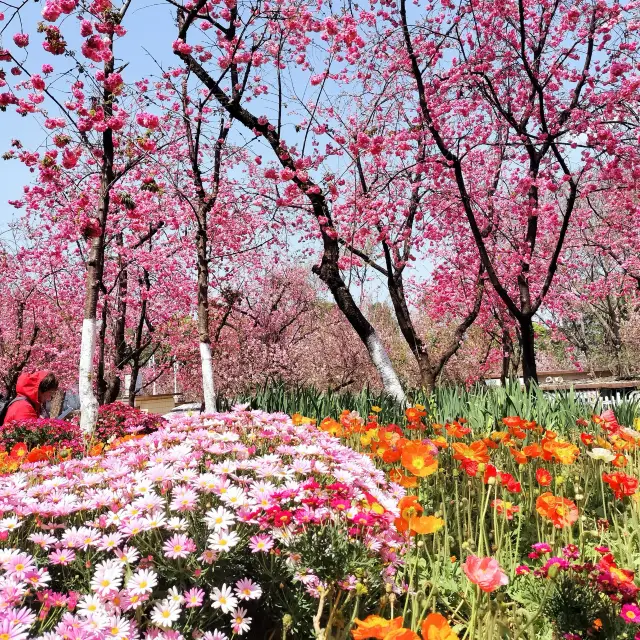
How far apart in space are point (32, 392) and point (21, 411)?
28cm

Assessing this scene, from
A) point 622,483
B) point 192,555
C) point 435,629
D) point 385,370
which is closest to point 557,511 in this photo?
point 622,483

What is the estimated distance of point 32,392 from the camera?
6688mm

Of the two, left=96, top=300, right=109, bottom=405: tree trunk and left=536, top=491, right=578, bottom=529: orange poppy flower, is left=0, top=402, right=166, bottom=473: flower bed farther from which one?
left=96, top=300, right=109, bottom=405: tree trunk

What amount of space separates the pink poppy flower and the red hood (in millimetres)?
6457

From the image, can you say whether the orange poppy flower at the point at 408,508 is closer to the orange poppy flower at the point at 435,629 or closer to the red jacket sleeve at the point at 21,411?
the orange poppy flower at the point at 435,629

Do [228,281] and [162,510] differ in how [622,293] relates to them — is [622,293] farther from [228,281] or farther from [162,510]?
[162,510]

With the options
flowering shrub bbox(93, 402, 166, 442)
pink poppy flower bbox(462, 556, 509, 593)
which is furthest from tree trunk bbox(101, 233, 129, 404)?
pink poppy flower bbox(462, 556, 509, 593)

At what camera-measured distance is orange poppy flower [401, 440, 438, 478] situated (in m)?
2.21

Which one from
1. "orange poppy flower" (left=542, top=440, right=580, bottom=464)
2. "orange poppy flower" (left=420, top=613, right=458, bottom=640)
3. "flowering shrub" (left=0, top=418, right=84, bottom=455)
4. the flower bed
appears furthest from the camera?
"flowering shrub" (left=0, top=418, right=84, bottom=455)

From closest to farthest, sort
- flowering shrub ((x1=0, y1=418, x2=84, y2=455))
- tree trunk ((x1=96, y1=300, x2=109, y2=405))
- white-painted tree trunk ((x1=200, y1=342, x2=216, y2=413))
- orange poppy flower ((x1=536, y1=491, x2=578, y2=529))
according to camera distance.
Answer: orange poppy flower ((x1=536, y1=491, x2=578, y2=529)) → flowering shrub ((x1=0, y1=418, x2=84, y2=455)) → white-painted tree trunk ((x1=200, y1=342, x2=216, y2=413)) → tree trunk ((x1=96, y1=300, x2=109, y2=405))

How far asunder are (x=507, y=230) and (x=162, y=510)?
12.6 metres

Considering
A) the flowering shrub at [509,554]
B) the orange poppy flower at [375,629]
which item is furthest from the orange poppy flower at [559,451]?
the orange poppy flower at [375,629]

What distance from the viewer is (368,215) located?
10.0 m

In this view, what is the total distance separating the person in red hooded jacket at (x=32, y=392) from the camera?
6.55m
